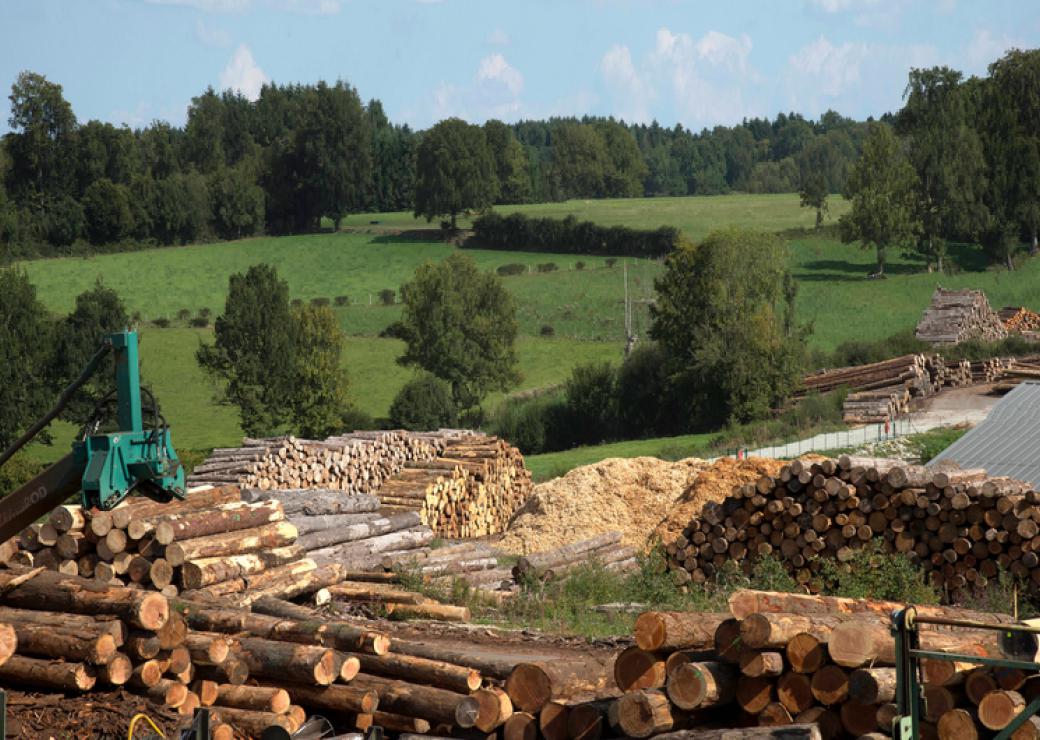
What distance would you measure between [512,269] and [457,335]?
84.4 ft

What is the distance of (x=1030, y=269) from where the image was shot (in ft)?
245

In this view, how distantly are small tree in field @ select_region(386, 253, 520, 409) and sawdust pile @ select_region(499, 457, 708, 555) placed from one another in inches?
1239

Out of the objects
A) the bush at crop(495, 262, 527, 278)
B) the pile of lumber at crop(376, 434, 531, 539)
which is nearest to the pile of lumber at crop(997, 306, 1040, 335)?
the pile of lumber at crop(376, 434, 531, 539)

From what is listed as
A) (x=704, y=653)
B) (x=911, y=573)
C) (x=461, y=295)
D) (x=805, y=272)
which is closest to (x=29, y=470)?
(x=461, y=295)

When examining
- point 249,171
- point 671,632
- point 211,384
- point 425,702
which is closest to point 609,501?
point 425,702

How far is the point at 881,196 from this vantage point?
2913 inches

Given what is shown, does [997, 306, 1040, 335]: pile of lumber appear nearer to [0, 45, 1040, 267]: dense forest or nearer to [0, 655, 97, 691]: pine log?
[0, 45, 1040, 267]: dense forest

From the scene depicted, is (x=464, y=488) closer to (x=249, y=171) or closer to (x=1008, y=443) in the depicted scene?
(x=1008, y=443)

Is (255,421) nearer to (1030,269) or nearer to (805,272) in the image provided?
(805,272)

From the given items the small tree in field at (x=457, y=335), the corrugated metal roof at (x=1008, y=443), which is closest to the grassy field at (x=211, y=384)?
the small tree in field at (x=457, y=335)

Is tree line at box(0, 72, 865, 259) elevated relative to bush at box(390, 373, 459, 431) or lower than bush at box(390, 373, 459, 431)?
elevated

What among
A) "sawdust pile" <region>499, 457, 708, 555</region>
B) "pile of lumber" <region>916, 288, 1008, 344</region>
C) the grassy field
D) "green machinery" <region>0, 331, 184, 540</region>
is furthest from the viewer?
the grassy field

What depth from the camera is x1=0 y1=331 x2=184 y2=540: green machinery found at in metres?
11.3

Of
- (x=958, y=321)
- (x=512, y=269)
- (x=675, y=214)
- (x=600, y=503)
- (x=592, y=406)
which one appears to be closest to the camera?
(x=600, y=503)
